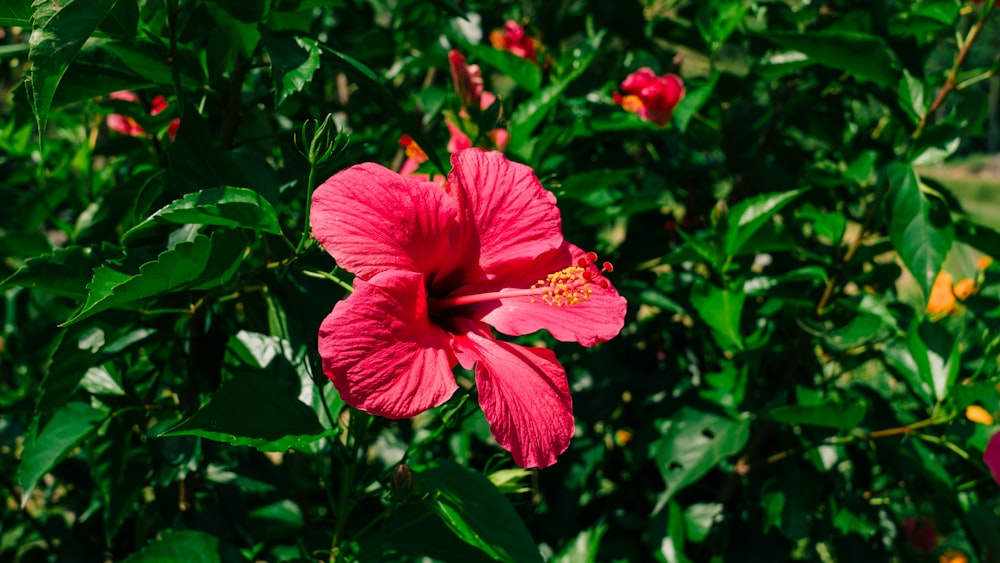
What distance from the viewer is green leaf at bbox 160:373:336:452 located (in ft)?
3.10

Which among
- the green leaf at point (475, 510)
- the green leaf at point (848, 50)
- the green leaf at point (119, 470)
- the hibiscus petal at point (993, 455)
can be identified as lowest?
the hibiscus petal at point (993, 455)

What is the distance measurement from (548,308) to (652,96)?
0.99m

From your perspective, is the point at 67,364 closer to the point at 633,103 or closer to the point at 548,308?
the point at 548,308

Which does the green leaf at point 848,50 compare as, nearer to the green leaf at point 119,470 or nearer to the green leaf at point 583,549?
the green leaf at point 583,549

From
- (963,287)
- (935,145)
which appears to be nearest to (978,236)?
(935,145)

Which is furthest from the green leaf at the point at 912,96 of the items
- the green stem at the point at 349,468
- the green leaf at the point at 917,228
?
the green stem at the point at 349,468

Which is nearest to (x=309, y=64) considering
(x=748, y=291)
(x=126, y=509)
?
(x=126, y=509)

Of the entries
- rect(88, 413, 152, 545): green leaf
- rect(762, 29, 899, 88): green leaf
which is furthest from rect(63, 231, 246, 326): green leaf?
rect(762, 29, 899, 88): green leaf

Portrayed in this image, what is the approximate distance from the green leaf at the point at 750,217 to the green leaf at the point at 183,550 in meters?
1.13

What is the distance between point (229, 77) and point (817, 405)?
1252 mm

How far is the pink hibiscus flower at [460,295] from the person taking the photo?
95 cm

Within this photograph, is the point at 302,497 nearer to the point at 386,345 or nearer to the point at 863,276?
the point at 386,345

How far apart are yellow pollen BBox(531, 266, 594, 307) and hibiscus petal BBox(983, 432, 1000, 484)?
0.99 metres

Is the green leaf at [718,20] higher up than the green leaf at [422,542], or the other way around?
the green leaf at [718,20]
